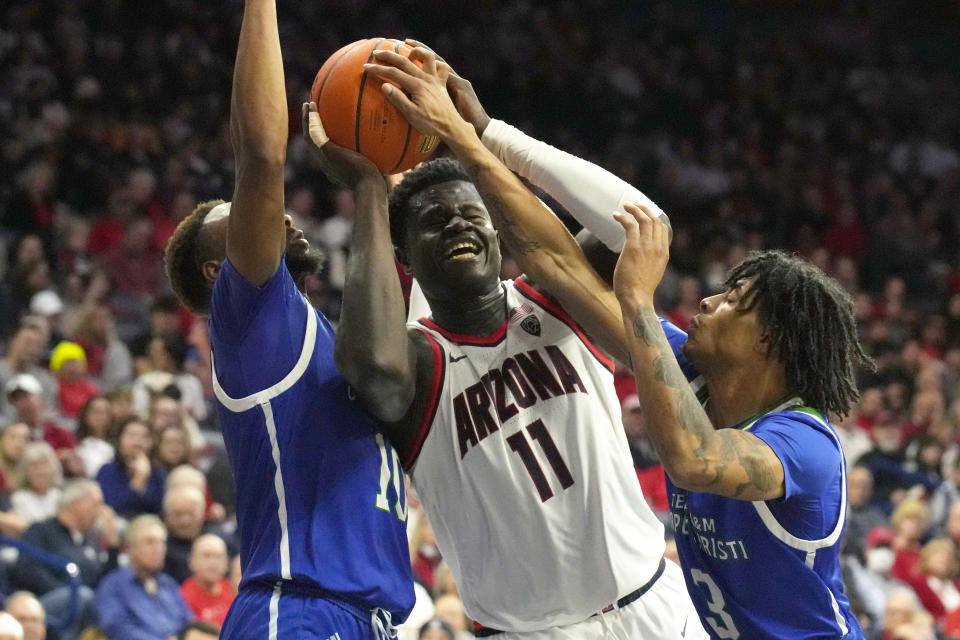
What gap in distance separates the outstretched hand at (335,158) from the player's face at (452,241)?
0.28m

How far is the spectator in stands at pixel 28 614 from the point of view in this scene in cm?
600

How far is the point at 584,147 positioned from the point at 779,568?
1251 cm

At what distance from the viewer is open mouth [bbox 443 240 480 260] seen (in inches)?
141

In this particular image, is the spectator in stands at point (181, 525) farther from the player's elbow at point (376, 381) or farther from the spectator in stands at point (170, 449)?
the player's elbow at point (376, 381)

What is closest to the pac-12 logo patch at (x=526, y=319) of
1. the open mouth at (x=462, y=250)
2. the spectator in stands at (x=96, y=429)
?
the open mouth at (x=462, y=250)

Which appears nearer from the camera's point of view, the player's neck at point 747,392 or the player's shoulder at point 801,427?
the player's shoulder at point 801,427

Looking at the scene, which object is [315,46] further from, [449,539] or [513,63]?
[449,539]

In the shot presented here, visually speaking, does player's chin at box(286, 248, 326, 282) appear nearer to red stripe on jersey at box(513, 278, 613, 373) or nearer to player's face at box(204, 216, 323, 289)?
player's face at box(204, 216, 323, 289)

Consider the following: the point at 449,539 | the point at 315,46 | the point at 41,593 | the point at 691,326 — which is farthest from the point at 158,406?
the point at 315,46

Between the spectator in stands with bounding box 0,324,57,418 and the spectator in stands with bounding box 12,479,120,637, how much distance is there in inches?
67.8

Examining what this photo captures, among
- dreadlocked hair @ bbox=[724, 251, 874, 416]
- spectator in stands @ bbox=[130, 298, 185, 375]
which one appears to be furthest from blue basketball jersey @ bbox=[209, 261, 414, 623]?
spectator in stands @ bbox=[130, 298, 185, 375]

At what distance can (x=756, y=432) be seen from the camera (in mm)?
3074

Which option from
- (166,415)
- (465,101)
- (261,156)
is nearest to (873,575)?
(166,415)

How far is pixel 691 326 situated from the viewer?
3.36 m
